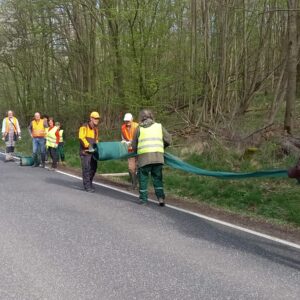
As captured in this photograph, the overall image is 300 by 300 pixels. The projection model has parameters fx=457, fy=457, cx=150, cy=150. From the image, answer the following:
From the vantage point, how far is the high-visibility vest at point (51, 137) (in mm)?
15039

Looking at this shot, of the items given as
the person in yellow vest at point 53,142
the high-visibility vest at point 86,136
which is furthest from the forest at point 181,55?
the high-visibility vest at point 86,136

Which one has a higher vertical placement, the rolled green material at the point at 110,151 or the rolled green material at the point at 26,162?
the rolled green material at the point at 110,151

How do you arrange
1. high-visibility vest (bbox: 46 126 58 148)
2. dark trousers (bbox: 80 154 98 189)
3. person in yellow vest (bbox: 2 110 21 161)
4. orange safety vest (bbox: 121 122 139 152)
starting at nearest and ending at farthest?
dark trousers (bbox: 80 154 98 189), orange safety vest (bbox: 121 122 139 152), high-visibility vest (bbox: 46 126 58 148), person in yellow vest (bbox: 2 110 21 161)

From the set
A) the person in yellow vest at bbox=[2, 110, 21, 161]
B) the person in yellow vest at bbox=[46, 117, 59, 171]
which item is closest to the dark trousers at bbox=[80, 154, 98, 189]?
the person in yellow vest at bbox=[46, 117, 59, 171]

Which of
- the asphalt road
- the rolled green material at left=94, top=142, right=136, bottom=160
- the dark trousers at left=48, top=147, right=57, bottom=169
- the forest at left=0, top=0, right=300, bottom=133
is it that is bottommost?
the asphalt road

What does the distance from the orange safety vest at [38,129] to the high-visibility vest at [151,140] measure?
7831mm

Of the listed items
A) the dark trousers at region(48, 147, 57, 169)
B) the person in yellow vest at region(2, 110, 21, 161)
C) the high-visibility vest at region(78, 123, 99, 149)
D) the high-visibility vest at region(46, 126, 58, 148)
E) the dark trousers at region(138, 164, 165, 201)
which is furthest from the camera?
the person in yellow vest at region(2, 110, 21, 161)

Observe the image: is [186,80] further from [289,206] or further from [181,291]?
[181,291]

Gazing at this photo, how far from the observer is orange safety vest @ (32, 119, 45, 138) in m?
15.7

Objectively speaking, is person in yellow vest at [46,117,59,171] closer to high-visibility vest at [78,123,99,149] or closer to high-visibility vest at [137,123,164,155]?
high-visibility vest at [78,123,99,149]

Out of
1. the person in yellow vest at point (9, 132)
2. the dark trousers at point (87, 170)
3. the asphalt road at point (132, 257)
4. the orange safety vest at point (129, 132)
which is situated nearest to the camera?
the asphalt road at point (132, 257)

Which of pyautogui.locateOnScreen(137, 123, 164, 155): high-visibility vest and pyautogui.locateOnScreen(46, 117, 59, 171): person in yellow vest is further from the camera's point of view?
pyautogui.locateOnScreen(46, 117, 59, 171): person in yellow vest

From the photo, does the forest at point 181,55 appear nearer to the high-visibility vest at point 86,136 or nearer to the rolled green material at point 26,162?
the rolled green material at point 26,162

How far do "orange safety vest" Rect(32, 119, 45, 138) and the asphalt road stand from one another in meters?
7.21
